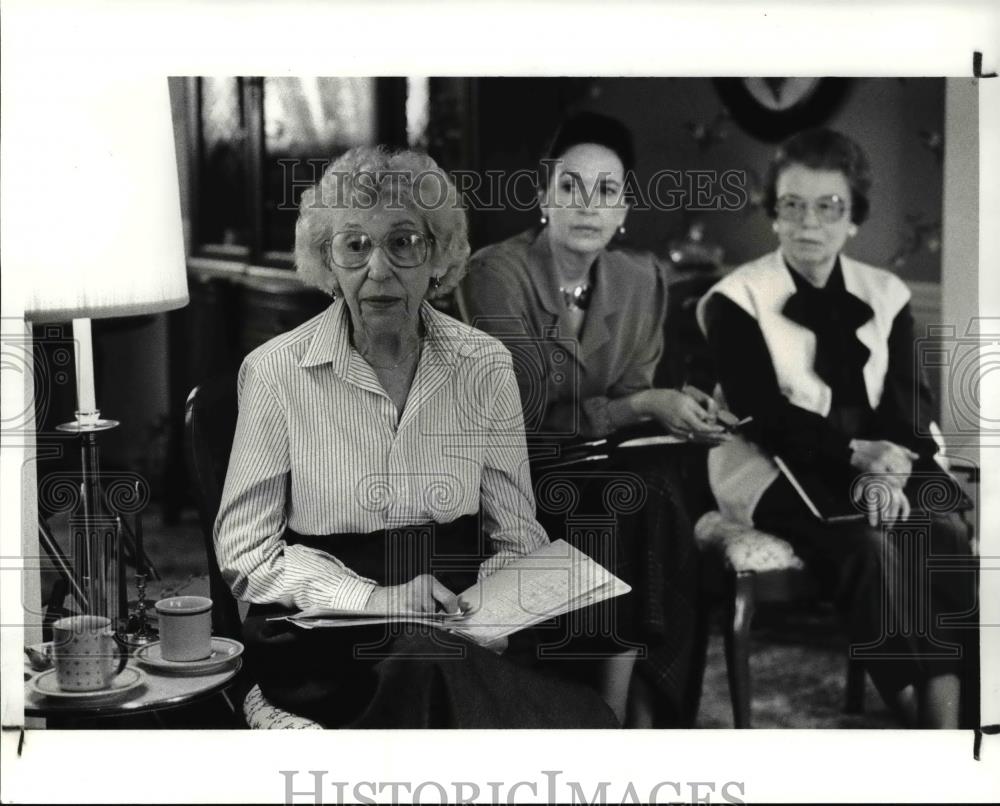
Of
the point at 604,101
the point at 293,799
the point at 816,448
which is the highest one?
the point at 604,101

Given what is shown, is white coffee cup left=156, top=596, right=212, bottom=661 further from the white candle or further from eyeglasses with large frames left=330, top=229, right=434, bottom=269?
eyeglasses with large frames left=330, top=229, right=434, bottom=269

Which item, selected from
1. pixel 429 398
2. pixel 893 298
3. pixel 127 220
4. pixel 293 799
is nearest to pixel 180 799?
pixel 293 799

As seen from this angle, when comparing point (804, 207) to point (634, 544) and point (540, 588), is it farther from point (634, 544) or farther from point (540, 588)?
point (540, 588)

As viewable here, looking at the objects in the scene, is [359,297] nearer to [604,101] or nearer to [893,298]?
[604,101]

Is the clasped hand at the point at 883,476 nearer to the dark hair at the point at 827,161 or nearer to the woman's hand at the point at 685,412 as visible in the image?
the woman's hand at the point at 685,412

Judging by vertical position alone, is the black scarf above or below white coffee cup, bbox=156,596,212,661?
above

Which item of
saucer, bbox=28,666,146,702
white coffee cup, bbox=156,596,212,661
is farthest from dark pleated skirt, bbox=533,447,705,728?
saucer, bbox=28,666,146,702

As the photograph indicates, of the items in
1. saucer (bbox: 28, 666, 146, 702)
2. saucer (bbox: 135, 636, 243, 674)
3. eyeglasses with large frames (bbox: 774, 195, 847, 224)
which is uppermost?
eyeglasses with large frames (bbox: 774, 195, 847, 224)

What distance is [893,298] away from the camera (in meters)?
2.05

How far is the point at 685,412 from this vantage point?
2.06 meters

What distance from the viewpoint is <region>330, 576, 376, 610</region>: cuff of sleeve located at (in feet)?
6.64

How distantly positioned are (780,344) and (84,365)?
110 cm

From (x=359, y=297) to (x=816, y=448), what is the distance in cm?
76

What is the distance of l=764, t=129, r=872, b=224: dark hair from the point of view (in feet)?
6.66
